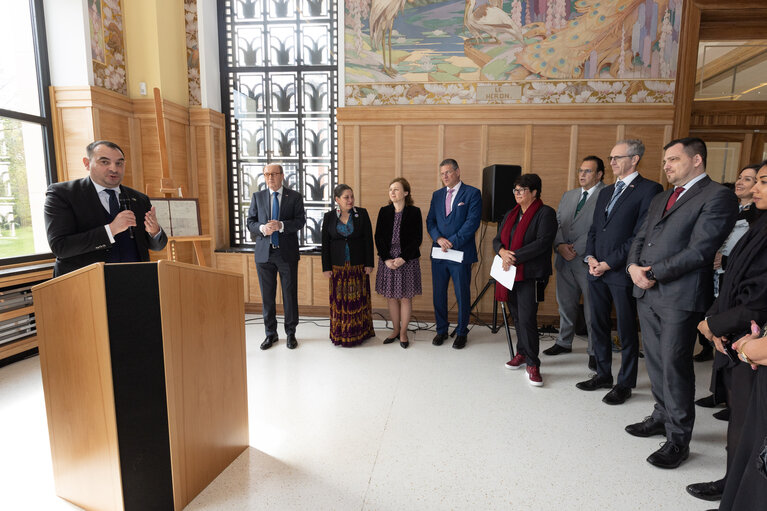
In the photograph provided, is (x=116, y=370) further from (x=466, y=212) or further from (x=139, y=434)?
(x=466, y=212)

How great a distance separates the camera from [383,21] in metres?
4.79

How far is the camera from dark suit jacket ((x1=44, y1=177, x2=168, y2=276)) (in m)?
2.40

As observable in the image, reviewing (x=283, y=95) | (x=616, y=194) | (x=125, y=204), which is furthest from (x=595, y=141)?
(x=125, y=204)

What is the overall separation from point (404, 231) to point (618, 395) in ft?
7.28

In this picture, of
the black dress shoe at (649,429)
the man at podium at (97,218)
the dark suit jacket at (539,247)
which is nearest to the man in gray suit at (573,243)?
the dark suit jacket at (539,247)

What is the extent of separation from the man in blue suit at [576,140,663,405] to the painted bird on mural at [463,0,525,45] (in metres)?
2.53

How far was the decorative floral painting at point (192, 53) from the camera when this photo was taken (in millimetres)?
5078

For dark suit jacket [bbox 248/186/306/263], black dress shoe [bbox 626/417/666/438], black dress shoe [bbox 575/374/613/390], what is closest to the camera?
black dress shoe [bbox 626/417/666/438]

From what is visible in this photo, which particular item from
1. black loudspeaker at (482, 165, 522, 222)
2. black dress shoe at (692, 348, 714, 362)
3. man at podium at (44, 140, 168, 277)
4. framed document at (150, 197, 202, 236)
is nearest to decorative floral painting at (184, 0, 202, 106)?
framed document at (150, 197, 202, 236)

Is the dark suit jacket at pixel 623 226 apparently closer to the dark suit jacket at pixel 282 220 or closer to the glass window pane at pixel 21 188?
the dark suit jacket at pixel 282 220

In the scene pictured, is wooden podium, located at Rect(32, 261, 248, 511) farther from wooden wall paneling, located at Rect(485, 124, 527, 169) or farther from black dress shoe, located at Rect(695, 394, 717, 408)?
wooden wall paneling, located at Rect(485, 124, 527, 169)

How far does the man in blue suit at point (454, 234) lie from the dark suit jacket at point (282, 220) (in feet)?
4.47

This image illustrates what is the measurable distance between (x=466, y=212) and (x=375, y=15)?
2684 millimetres

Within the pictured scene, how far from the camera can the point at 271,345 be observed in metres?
4.12
